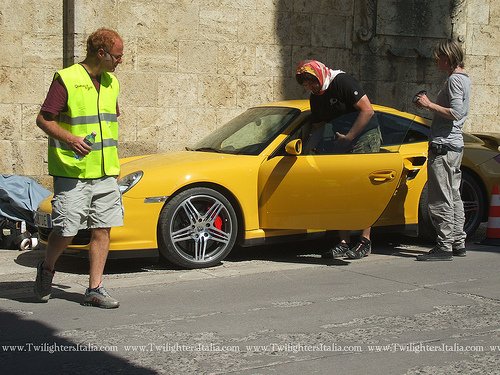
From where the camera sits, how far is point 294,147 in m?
8.10

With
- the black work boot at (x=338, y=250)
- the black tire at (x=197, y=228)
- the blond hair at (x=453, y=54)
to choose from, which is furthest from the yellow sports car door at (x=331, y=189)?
the blond hair at (x=453, y=54)

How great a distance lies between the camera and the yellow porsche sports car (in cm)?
782

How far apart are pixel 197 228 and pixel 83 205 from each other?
1.75 metres

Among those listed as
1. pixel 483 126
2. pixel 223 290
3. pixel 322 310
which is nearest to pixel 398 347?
pixel 322 310

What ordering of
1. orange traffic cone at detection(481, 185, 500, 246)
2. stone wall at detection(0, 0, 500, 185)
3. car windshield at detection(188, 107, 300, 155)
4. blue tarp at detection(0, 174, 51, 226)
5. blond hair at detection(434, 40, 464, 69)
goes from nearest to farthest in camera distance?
blond hair at detection(434, 40, 464, 69) < car windshield at detection(188, 107, 300, 155) < orange traffic cone at detection(481, 185, 500, 246) < blue tarp at detection(0, 174, 51, 226) < stone wall at detection(0, 0, 500, 185)

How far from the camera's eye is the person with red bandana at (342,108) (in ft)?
27.3

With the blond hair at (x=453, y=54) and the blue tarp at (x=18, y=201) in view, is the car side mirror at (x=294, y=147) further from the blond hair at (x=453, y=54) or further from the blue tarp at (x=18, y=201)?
the blue tarp at (x=18, y=201)

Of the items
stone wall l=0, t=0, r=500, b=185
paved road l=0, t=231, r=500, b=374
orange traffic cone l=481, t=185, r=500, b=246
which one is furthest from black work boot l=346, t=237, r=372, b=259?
stone wall l=0, t=0, r=500, b=185

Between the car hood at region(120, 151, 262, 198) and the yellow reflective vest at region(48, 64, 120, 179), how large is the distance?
1.36 meters

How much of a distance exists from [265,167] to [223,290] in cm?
151

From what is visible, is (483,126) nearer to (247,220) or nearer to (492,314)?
(247,220)

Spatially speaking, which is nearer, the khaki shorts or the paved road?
the paved road

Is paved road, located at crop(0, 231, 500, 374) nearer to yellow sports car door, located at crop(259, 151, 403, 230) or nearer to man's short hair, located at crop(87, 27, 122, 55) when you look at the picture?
yellow sports car door, located at crop(259, 151, 403, 230)

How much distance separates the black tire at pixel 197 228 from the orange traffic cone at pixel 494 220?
287 centimetres
